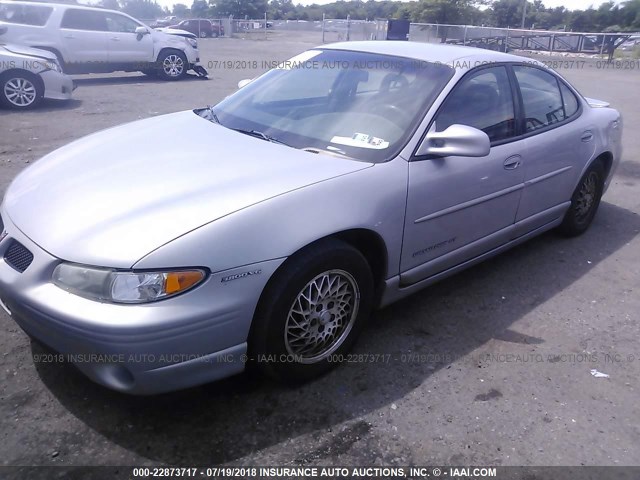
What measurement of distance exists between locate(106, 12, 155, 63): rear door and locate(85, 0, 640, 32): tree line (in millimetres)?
30086

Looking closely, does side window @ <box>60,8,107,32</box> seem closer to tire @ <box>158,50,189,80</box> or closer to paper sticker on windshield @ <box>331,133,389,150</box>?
tire @ <box>158,50,189,80</box>

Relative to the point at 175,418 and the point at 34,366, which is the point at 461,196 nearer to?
the point at 175,418

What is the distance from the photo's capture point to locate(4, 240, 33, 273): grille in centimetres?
241

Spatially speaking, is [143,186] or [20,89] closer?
[143,186]

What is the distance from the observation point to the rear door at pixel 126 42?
13.2 meters

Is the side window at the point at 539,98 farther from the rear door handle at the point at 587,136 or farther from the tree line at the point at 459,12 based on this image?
the tree line at the point at 459,12

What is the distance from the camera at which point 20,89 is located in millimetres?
9312

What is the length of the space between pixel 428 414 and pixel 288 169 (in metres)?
1.37

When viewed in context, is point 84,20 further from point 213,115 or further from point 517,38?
point 517,38

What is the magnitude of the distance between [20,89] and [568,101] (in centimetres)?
865

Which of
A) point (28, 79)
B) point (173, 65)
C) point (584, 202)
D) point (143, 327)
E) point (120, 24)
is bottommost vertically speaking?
point (584, 202)

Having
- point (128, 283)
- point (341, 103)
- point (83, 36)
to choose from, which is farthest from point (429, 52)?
point (83, 36)

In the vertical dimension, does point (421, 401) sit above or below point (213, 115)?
below

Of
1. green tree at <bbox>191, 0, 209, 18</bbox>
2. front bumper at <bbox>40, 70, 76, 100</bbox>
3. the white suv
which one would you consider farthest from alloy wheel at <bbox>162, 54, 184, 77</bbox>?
green tree at <bbox>191, 0, 209, 18</bbox>
